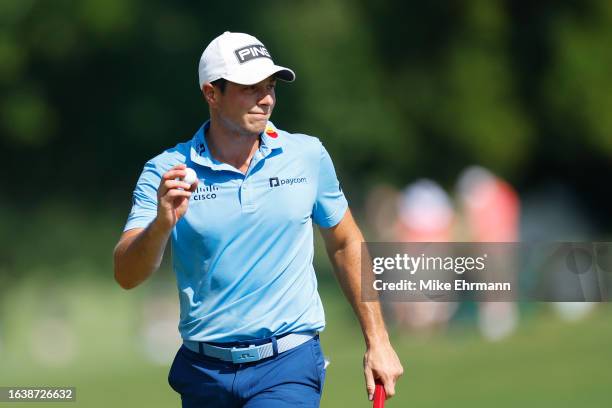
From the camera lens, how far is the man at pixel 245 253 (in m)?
5.51

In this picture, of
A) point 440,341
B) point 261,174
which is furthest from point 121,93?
point 261,174

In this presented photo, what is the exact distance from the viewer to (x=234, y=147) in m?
5.70

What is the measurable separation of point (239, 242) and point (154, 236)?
51 centimetres

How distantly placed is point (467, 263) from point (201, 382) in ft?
19.3

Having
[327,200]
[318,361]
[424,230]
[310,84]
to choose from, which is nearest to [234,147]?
[327,200]

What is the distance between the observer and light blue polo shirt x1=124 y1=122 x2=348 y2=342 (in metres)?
5.50

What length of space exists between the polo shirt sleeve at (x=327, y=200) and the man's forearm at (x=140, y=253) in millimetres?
863

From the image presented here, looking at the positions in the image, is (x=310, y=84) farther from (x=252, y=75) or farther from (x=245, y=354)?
(x=245, y=354)

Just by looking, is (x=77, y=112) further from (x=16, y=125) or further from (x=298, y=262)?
(x=298, y=262)

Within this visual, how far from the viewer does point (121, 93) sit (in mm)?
27062

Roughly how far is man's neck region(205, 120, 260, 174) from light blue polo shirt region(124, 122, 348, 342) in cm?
5

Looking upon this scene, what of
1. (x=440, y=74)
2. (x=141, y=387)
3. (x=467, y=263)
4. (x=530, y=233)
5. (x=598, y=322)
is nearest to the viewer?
(x=467, y=263)

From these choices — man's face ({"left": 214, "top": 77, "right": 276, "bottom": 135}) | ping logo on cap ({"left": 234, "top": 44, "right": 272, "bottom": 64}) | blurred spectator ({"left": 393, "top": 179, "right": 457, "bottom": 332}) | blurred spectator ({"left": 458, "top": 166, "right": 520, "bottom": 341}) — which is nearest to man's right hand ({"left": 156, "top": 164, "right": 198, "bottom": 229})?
man's face ({"left": 214, "top": 77, "right": 276, "bottom": 135})

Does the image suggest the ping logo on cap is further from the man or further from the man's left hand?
the man's left hand
